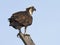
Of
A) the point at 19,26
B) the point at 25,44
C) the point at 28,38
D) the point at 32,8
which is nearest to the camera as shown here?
the point at 25,44

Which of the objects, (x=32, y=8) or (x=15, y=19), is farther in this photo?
(x=32, y=8)

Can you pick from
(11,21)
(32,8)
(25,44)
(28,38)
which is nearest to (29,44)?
(25,44)

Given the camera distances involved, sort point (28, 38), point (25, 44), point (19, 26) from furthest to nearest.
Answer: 1. point (19, 26)
2. point (28, 38)
3. point (25, 44)

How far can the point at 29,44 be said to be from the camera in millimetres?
3865

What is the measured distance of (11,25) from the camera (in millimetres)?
8000

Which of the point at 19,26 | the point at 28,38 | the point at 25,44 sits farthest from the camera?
the point at 19,26

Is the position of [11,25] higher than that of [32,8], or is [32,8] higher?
[32,8]

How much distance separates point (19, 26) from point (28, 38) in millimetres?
3364

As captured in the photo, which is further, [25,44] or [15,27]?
[15,27]

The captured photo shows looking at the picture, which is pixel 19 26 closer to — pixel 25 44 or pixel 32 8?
pixel 25 44

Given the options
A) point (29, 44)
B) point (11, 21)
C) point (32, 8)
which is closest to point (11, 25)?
point (11, 21)

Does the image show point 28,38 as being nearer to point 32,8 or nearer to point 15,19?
point 15,19

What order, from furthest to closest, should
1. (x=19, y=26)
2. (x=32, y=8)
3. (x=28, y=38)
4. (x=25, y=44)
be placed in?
(x=32, y=8), (x=19, y=26), (x=28, y=38), (x=25, y=44)

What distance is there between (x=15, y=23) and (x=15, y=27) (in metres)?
0.20
